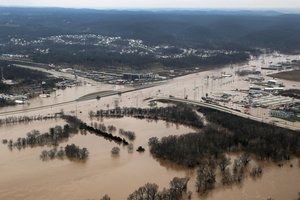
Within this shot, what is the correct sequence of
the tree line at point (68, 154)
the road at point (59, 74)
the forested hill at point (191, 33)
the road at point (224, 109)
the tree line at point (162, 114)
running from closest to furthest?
the tree line at point (68, 154) < the road at point (224, 109) < the tree line at point (162, 114) < the road at point (59, 74) < the forested hill at point (191, 33)

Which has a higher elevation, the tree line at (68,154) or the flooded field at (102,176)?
the tree line at (68,154)

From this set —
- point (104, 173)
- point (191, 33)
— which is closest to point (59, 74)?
point (104, 173)

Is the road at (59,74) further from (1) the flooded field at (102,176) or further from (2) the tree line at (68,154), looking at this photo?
(2) the tree line at (68,154)

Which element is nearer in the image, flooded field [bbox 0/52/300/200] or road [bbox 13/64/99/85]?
flooded field [bbox 0/52/300/200]

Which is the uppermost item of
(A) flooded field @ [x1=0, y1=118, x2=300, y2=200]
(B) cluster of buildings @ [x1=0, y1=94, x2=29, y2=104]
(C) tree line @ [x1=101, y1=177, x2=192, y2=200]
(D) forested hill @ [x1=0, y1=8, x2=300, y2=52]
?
(D) forested hill @ [x1=0, y1=8, x2=300, y2=52]

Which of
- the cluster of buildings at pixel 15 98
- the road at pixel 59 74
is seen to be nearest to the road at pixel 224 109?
the cluster of buildings at pixel 15 98

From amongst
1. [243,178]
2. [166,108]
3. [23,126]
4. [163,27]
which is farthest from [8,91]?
[163,27]

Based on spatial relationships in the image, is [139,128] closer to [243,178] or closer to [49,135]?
→ [49,135]

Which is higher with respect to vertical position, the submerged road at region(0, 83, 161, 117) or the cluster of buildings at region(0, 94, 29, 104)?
A: the cluster of buildings at region(0, 94, 29, 104)

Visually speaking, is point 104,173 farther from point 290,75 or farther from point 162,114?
point 290,75

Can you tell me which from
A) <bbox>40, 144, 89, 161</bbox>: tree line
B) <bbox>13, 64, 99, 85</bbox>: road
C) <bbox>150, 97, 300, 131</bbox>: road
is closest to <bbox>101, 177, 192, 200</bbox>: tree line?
<bbox>40, 144, 89, 161</bbox>: tree line

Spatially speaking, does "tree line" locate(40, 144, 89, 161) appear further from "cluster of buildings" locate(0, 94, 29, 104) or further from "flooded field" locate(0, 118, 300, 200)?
"cluster of buildings" locate(0, 94, 29, 104)
